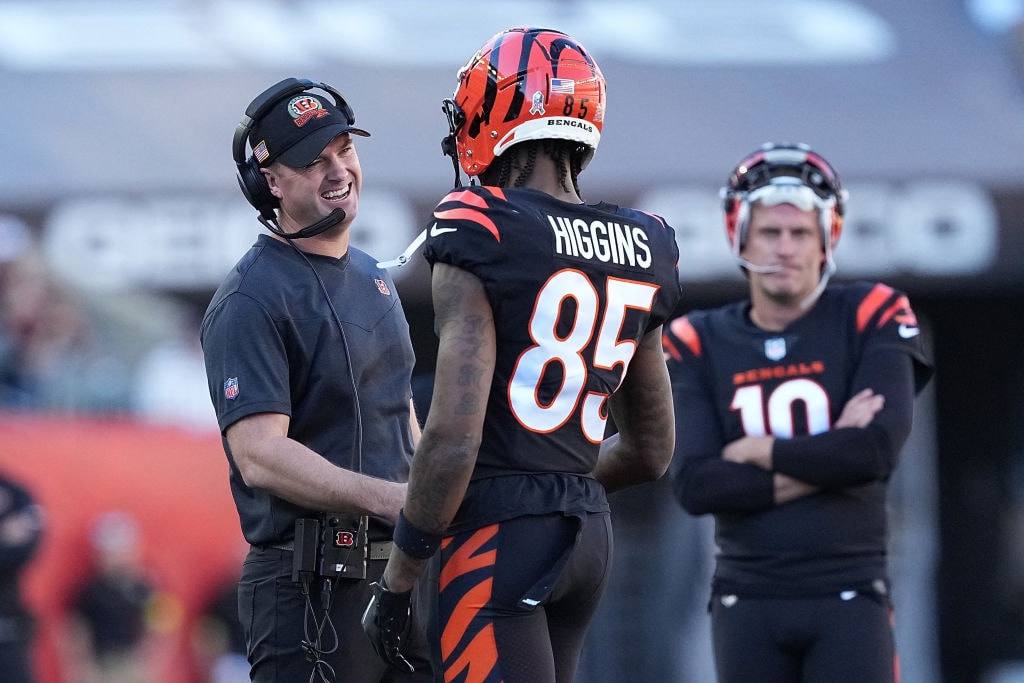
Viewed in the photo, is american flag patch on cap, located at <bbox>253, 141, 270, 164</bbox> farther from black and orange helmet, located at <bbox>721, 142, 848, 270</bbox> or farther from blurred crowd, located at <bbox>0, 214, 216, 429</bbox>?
blurred crowd, located at <bbox>0, 214, 216, 429</bbox>

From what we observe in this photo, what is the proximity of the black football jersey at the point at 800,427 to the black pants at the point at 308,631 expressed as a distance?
125 centimetres

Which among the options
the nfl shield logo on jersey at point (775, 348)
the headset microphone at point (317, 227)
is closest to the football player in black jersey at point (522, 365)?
the headset microphone at point (317, 227)

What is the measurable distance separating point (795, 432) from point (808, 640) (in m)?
0.64

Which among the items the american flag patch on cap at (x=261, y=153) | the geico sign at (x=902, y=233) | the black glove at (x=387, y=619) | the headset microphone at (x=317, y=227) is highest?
the geico sign at (x=902, y=233)

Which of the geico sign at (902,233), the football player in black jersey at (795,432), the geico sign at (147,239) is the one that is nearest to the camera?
the football player in black jersey at (795,432)

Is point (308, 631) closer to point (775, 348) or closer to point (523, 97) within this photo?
point (523, 97)

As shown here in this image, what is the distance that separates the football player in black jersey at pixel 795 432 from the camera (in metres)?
4.16

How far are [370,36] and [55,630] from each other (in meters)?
4.15

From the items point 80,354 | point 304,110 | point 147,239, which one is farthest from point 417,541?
point 80,354

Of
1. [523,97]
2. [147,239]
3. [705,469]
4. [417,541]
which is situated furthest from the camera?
[147,239]

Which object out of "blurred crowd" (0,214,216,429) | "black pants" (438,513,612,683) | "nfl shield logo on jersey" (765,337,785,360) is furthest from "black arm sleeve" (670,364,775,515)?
"blurred crowd" (0,214,216,429)

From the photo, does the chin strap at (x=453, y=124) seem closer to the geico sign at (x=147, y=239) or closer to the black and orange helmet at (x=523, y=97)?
the black and orange helmet at (x=523, y=97)

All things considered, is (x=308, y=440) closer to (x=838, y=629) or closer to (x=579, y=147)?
(x=579, y=147)

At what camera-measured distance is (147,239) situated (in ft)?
28.3
